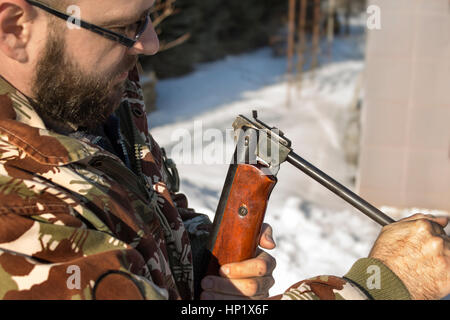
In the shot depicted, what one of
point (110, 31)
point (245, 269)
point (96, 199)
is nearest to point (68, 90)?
point (110, 31)

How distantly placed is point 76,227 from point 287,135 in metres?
6.31

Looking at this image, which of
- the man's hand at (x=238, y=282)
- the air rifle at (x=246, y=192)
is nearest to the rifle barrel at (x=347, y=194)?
the air rifle at (x=246, y=192)

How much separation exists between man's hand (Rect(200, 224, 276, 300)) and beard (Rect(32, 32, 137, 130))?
0.59 metres

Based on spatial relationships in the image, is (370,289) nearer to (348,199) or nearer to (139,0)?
(348,199)

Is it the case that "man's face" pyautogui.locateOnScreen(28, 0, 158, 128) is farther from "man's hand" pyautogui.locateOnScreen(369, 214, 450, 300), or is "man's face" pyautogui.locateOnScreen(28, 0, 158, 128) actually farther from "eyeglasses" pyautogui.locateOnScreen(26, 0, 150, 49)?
"man's hand" pyautogui.locateOnScreen(369, 214, 450, 300)

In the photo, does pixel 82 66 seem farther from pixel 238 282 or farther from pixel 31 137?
pixel 238 282

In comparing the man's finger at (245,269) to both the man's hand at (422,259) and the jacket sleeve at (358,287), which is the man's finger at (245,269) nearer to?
the jacket sleeve at (358,287)

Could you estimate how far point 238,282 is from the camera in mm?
1406

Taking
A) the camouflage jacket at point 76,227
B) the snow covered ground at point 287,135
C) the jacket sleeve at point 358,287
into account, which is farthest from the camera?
the snow covered ground at point 287,135

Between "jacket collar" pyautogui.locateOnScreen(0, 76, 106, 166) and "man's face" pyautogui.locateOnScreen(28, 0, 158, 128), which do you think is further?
"man's face" pyautogui.locateOnScreen(28, 0, 158, 128)

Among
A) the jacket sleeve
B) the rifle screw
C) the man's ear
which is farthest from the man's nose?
the jacket sleeve

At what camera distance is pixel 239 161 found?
4.66ft

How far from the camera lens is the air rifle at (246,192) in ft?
4.61

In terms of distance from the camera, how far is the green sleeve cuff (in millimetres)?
1203
